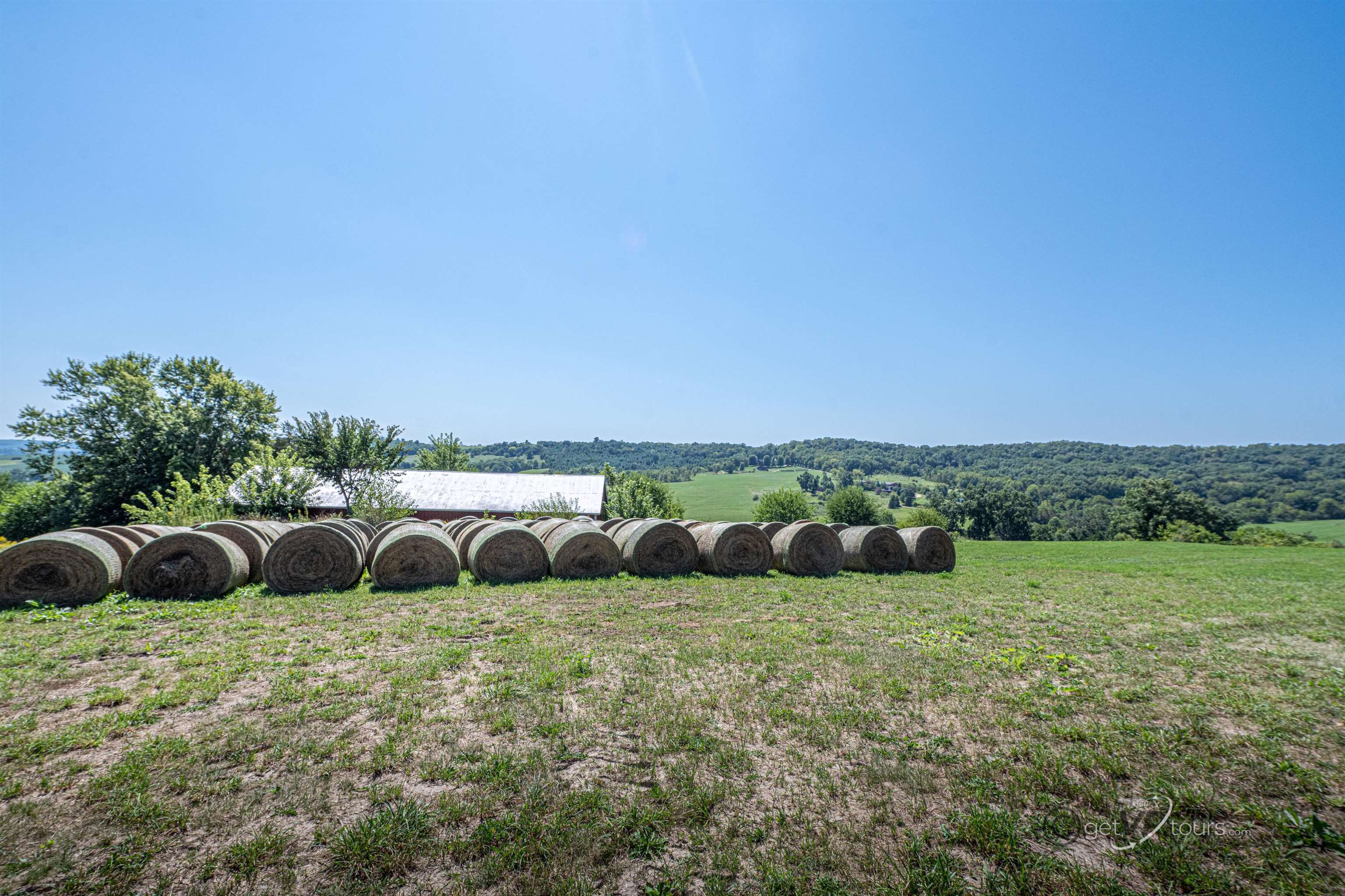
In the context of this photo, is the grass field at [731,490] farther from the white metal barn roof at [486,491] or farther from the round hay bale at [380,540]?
the round hay bale at [380,540]

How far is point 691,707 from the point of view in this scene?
575 cm

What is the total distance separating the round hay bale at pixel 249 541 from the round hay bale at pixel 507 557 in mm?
5207

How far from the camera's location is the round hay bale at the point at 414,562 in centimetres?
1319

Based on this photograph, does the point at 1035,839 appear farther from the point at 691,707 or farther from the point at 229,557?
the point at 229,557

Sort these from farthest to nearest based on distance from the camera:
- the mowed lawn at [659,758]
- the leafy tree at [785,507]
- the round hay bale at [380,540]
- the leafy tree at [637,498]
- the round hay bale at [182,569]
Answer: the leafy tree at [785,507]
the leafy tree at [637,498]
the round hay bale at [380,540]
the round hay bale at [182,569]
the mowed lawn at [659,758]

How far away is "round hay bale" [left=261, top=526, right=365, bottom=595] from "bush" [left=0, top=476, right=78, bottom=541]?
32.1 meters

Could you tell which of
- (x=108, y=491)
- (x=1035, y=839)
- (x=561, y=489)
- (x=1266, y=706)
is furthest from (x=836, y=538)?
(x=108, y=491)

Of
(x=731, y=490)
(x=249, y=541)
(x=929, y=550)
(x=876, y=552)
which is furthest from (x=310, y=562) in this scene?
(x=731, y=490)

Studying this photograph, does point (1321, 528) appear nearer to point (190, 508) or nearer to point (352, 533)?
point (352, 533)

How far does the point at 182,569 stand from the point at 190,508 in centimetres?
1603

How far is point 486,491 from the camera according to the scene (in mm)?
39156

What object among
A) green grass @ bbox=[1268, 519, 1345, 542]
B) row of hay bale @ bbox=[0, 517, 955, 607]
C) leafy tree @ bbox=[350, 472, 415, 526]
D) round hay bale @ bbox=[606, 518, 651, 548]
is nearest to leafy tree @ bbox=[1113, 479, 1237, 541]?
green grass @ bbox=[1268, 519, 1345, 542]

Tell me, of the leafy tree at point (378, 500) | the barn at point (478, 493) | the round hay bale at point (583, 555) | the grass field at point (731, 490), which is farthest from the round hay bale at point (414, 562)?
the grass field at point (731, 490)

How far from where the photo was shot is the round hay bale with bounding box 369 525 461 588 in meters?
13.2
